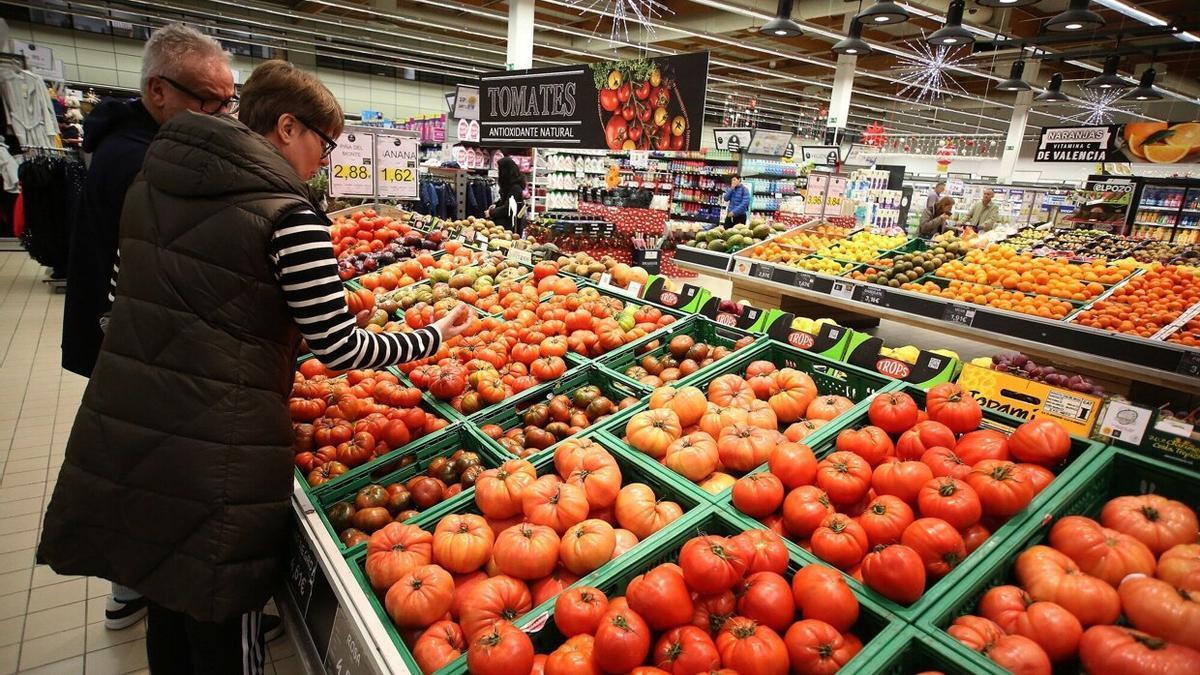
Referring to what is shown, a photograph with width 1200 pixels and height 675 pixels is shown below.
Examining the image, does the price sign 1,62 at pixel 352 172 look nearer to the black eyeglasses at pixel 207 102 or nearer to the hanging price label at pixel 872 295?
the black eyeglasses at pixel 207 102

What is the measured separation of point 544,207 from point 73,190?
6820 millimetres

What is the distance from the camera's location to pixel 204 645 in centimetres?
152

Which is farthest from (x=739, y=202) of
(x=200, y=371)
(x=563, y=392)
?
(x=200, y=371)

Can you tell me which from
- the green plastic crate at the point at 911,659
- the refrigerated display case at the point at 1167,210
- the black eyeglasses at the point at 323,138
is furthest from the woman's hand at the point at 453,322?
the refrigerated display case at the point at 1167,210

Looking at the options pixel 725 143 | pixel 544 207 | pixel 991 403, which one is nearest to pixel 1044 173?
pixel 725 143

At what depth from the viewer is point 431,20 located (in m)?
13.6

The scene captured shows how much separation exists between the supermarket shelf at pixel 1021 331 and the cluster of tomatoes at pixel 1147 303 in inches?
6.5

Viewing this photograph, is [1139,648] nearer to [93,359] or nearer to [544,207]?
[93,359]

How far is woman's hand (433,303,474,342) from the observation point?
1844 mm

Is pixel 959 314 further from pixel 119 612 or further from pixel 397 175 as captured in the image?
pixel 119 612

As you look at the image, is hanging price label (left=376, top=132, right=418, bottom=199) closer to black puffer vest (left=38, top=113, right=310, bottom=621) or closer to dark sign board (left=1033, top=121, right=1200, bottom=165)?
black puffer vest (left=38, top=113, right=310, bottom=621)

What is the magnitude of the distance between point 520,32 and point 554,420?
8204mm

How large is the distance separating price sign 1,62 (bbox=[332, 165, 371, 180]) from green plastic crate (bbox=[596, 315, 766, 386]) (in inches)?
158

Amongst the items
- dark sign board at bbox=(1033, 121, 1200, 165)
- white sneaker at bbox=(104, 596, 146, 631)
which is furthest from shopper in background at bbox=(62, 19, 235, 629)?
dark sign board at bbox=(1033, 121, 1200, 165)
